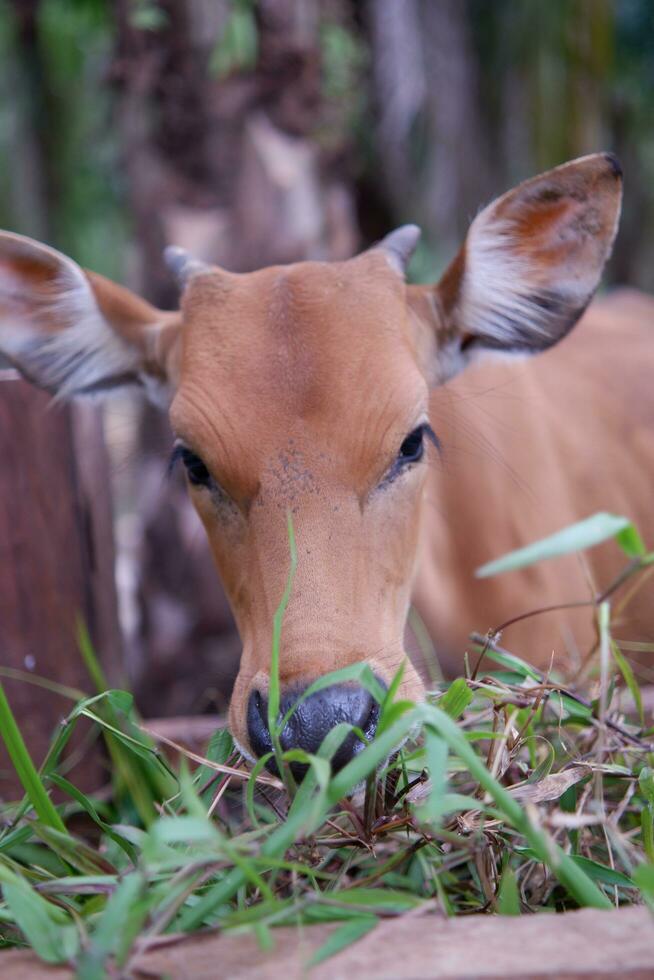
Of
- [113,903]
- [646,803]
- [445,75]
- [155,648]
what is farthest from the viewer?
[445,75]

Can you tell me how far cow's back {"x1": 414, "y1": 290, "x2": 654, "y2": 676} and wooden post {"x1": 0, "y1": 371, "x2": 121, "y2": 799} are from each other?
117cm

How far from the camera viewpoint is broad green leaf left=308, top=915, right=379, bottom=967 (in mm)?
1423

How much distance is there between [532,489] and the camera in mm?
3961

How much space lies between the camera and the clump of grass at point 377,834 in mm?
1515

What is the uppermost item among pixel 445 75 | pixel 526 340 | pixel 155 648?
pixel 445 75

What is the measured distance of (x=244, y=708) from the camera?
2.18 meters

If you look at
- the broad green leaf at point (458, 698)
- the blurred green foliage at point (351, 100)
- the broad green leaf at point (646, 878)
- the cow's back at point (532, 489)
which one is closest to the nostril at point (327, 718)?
the broad green leaf at point (458, 698)

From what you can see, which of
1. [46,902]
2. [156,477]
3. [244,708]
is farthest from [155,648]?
[46,902]

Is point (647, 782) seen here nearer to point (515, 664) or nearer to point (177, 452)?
point (515, 664)

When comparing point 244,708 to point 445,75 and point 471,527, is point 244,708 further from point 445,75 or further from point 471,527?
point 445,75

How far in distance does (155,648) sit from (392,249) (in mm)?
3055

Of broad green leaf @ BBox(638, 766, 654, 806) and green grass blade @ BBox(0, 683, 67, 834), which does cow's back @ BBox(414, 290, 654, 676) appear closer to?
broad green leaf @ BBox(638, 766, 654, 806)

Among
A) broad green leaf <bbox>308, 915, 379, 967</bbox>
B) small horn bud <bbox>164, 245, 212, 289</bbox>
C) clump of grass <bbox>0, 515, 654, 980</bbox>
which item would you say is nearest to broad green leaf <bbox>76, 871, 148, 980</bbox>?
clump of grass <bbox>0, 515, 654, 980</bbox>

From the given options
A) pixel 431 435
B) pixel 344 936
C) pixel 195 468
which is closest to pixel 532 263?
pixel 431 435
